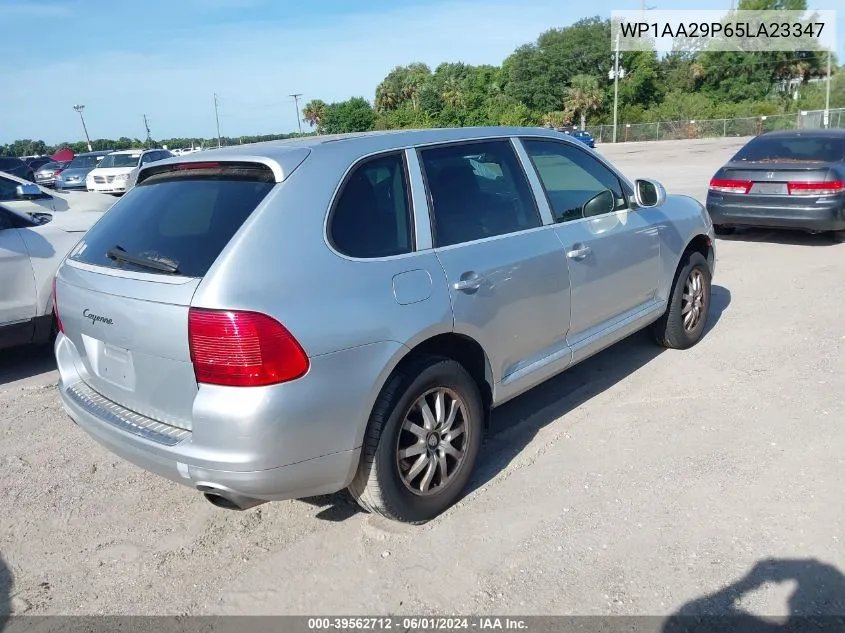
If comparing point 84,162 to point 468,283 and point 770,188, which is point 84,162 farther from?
point 468,283

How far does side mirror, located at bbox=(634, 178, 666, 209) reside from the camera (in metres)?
4.80

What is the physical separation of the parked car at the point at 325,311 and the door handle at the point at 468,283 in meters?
0.01

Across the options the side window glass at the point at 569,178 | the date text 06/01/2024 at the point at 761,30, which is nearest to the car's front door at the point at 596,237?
the side window glass at the point at 569,178

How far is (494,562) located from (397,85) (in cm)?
9128

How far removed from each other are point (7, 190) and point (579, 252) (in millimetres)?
7172

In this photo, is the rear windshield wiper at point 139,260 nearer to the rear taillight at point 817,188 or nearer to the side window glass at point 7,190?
the side window glass at point 7,190

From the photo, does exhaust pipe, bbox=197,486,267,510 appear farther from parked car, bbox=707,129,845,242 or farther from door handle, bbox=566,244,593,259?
parked car, bbox=707,129,845,242

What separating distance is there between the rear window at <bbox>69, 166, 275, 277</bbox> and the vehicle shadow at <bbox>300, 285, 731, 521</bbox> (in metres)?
1.49

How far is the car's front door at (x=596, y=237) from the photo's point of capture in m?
4.22

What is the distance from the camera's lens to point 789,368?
17.0 ft

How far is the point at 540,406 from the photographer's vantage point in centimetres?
476

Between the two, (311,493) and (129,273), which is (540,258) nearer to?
(311,493)

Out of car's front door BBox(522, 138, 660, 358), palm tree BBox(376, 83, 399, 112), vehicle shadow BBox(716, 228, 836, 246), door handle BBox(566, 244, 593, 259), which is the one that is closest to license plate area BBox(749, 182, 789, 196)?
vehicle shadow BBox(716, 228, 836, 246)

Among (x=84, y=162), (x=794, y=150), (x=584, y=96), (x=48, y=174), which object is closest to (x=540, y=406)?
(x=794, y=150)
